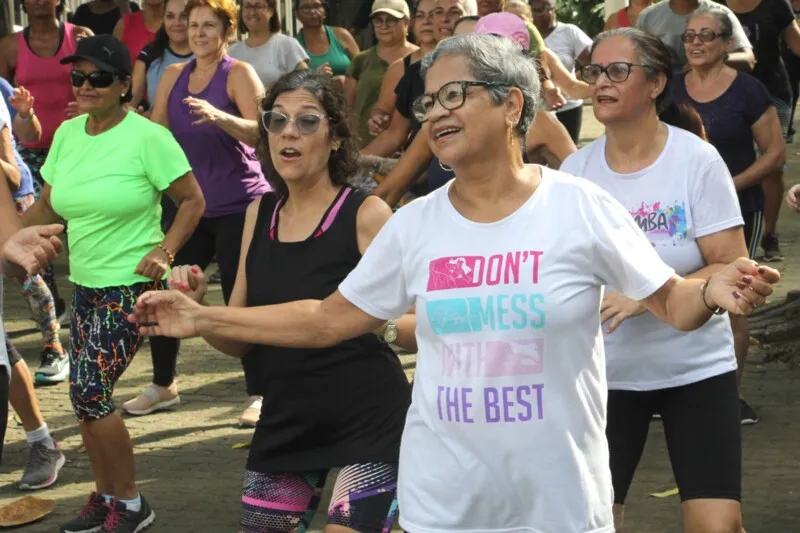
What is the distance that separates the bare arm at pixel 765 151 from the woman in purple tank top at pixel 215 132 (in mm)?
2432

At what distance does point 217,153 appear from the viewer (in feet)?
26.2

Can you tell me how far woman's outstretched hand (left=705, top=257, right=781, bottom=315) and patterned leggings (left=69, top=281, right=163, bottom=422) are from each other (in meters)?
3.20

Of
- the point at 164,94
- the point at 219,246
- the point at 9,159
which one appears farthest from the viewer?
the point at 164,94

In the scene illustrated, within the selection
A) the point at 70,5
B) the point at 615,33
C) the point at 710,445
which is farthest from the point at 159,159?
the point at 70,5

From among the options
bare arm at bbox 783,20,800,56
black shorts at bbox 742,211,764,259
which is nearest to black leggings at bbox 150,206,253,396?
black shorts at bbox 742,211,764,259

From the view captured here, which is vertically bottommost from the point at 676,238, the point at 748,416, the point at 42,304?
the point at 748,416

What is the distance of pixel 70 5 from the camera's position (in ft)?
51.6

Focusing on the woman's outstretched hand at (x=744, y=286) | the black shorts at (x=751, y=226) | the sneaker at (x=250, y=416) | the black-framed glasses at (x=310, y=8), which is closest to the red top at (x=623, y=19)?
the black-framed glasses at (x=310, y=8)

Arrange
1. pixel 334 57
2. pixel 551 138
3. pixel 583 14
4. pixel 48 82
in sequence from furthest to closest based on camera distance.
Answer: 1. pixel 583 14
2. pixel 334 57
3. pixel 48 82
4. pixel 551 138

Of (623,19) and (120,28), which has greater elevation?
(120,28)

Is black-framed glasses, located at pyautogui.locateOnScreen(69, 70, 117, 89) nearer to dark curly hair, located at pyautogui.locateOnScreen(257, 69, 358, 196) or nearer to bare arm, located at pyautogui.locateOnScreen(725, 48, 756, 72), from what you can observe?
dark curly hair, located at pyautogui.locateOnScreen(257, 69, 358, 196)

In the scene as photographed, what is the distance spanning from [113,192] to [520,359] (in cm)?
321

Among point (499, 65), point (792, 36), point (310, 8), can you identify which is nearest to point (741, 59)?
point (792, 36)

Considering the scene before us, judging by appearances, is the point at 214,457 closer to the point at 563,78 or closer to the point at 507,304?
the point at 563,78
